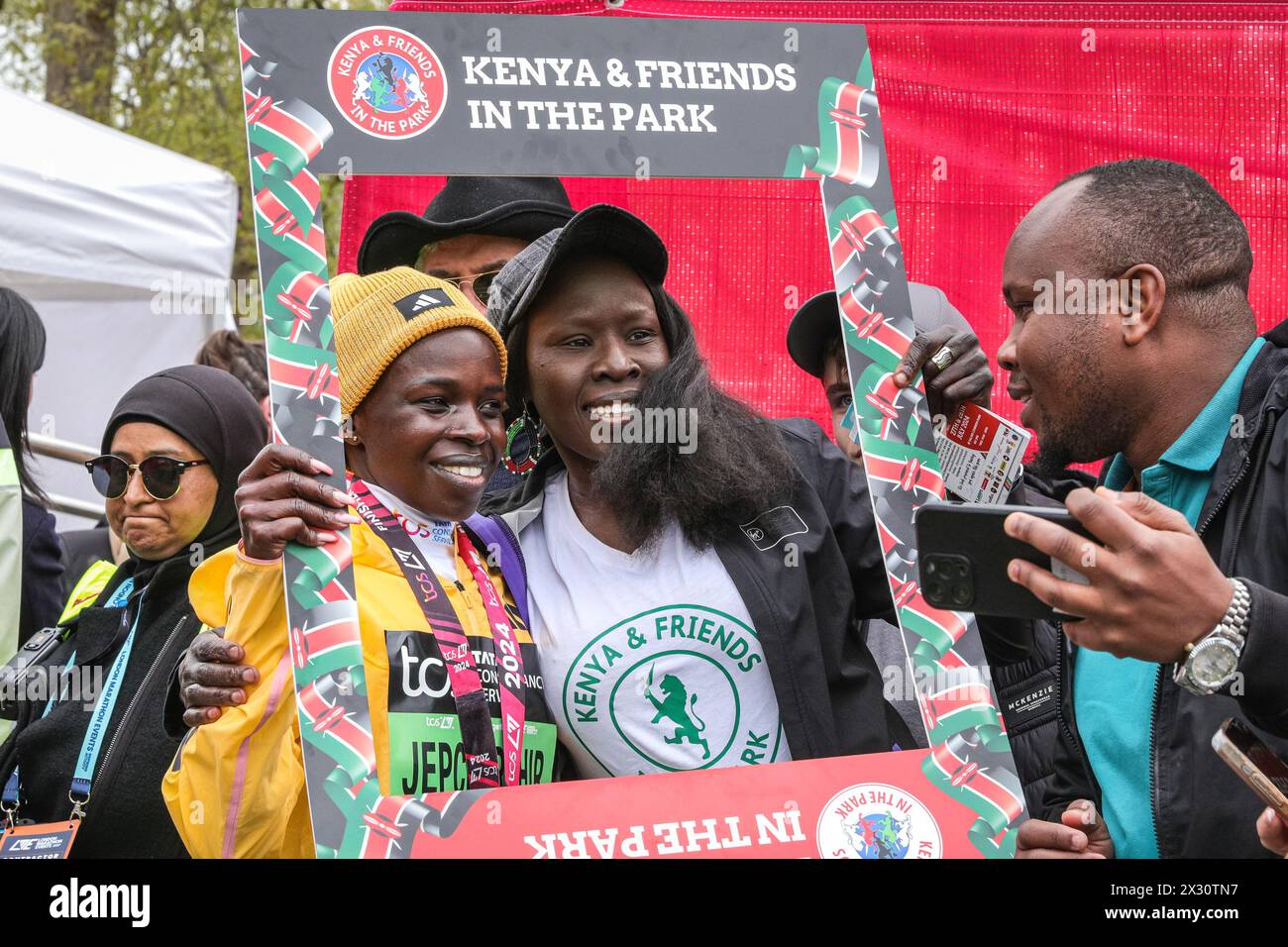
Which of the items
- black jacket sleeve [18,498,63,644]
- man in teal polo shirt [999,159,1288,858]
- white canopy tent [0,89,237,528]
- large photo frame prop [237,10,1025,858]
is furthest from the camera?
white canopy tent [0,89,237,528]

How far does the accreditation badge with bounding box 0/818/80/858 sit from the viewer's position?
2555mm

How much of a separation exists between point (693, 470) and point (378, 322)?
22.5 inches

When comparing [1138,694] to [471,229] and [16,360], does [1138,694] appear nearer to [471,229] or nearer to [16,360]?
[471,229]

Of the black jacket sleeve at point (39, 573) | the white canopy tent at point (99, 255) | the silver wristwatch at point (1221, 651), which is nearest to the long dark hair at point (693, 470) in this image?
the silver wristwatch at point (1221, 651)

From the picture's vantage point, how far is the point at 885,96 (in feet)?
12.0

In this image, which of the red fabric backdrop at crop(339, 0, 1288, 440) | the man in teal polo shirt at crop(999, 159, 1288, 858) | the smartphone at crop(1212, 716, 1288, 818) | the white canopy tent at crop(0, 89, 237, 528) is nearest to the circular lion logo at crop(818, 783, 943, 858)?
the man in teal polo shirt at crop(999, 159, 1288, 858)

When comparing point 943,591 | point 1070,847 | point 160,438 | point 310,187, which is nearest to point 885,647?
point 1070,847

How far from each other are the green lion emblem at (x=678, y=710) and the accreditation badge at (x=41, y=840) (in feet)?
4.50

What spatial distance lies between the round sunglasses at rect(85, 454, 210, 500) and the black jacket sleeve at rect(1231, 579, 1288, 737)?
7.69 ft

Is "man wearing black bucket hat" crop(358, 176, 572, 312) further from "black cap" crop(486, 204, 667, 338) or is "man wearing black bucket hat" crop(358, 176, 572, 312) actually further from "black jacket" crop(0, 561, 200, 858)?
"black jacket" crop(0, 561, 200, 858)

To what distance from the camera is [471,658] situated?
6.20 feet

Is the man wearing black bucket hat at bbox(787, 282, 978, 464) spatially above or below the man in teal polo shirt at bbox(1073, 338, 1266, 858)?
above
